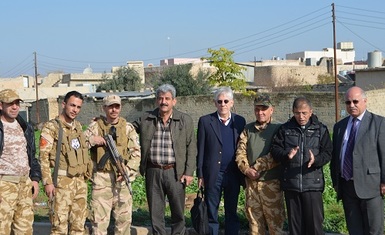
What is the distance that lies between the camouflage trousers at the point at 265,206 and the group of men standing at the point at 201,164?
0.04 ft

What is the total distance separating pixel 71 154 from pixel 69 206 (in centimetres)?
55

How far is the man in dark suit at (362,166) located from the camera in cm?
559

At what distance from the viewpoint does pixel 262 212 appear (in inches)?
242

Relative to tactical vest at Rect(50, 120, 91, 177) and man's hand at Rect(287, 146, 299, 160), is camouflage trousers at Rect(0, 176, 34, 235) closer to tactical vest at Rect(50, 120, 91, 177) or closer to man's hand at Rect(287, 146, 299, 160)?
tactical vest at Rect(50, 120, 91, 177)

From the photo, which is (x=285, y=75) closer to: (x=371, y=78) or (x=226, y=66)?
(x=371, y=78)

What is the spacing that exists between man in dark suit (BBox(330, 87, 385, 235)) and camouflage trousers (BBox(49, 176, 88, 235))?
271 centimetres

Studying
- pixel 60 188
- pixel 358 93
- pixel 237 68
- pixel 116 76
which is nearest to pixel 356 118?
pixel 358 93

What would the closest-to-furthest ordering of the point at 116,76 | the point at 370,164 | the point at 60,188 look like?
the point at 370,164 → the point at 60,188 → the point at 116,76

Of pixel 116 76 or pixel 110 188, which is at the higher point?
pixel 116 76

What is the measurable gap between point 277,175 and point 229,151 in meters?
0.59

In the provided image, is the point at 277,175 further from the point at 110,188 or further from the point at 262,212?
the point at 110,188

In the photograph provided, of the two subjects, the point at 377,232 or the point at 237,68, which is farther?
the point at 237,68

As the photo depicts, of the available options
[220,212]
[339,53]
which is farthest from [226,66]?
[339,53]

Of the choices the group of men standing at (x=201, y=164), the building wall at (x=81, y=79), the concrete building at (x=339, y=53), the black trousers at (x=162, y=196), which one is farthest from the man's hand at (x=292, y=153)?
the concrete building at (x=339, y=53)
